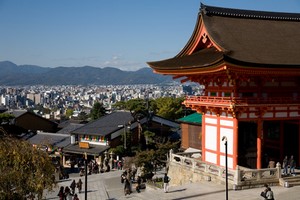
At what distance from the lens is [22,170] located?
1727 cm

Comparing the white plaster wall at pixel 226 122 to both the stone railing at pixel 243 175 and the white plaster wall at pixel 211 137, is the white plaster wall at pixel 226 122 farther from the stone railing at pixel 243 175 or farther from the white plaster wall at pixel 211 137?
the stone railing at pixel 243 175

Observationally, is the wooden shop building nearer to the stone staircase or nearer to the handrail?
the handrail

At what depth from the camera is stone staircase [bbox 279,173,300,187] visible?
76.8 ft

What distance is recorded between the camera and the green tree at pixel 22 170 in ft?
54.7

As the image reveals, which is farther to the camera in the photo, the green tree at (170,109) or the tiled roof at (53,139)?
the green tree at (170,109)

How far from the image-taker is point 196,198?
2208 centimetres

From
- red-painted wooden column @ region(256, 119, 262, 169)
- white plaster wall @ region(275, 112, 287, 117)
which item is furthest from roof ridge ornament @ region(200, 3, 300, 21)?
red-painted wooden column @ region(256, 119, 262, 169)

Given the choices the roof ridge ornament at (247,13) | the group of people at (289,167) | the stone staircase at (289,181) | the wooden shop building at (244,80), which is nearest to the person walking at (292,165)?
the group of people at (289,167)

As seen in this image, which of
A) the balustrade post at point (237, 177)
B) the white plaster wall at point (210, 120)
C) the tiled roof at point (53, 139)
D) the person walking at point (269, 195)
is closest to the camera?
the person walking at point (269, 195)

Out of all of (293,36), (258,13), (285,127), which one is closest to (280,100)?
(285,127)

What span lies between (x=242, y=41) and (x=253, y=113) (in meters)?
5.01

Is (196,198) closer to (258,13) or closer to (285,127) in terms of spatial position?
(285,127)

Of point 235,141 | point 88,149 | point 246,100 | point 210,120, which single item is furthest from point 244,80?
point 88,149

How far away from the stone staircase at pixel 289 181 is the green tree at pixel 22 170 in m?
13.5
